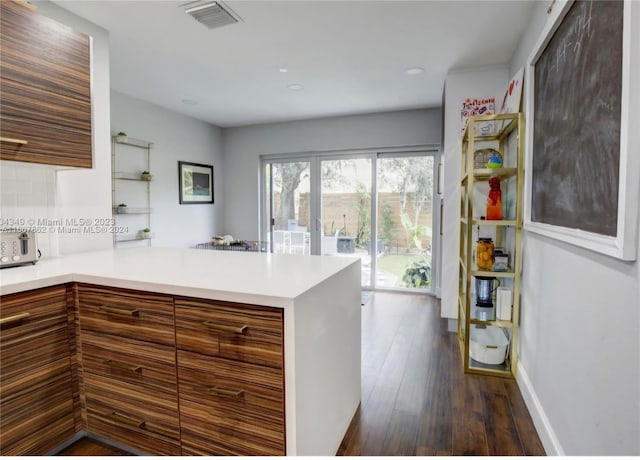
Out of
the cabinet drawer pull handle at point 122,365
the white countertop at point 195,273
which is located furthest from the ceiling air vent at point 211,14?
the cabinet drawer pull handle at point 122,365

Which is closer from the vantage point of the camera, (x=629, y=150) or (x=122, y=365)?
(x=629, y=150)

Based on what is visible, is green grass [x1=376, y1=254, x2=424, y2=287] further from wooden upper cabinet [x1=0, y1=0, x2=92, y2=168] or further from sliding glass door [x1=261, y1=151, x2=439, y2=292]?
wooden upper cabinet [x1=0, y1=0, x2=92, y2=168]

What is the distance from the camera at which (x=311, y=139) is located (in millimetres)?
5289

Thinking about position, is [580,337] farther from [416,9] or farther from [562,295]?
[416,9]

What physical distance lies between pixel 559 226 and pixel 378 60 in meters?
2.21

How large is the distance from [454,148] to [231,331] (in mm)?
2863

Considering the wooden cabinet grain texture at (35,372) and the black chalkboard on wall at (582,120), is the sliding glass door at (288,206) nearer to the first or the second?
the black chalkboard on wall at (582,120)

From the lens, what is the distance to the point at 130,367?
1503 mm

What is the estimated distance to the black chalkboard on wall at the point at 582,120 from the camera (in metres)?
1.11

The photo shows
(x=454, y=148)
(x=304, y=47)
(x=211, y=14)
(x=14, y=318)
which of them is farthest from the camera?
(x=454, y=148)

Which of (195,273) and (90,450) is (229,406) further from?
(90,450)

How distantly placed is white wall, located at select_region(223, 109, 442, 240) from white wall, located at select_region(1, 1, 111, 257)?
3030 millimetres

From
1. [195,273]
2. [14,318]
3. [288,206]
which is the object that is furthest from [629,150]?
[288,206]

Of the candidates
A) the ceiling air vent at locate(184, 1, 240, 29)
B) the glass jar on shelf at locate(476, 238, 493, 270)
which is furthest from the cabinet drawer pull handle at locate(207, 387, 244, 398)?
the ceiling air vent at locate(184, 1, 240, 29)
